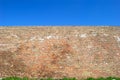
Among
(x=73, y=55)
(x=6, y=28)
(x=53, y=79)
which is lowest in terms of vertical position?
(x=53, y=79)

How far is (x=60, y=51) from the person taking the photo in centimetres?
2553

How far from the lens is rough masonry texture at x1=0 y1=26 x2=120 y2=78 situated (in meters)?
24.1

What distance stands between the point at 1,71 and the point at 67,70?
4375 mm

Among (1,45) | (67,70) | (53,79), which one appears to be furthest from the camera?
(1,45)

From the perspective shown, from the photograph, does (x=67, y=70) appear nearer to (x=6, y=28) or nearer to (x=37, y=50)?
(x=37, y=50)

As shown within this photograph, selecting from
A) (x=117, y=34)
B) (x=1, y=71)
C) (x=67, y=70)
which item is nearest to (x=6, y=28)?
(x=1, y=71)

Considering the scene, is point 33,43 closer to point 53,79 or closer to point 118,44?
point 53,79

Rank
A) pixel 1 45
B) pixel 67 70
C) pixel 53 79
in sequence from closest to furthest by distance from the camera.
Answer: pixel 53 79 < pixel 67 70 < pixel 1 45

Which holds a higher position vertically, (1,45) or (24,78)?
(1,45)

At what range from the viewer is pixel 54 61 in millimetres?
24875

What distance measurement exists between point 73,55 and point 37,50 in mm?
2570

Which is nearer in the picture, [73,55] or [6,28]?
[73,55]

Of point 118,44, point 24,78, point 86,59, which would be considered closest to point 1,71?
point 24,78

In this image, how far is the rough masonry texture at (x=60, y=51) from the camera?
79.2 ft
